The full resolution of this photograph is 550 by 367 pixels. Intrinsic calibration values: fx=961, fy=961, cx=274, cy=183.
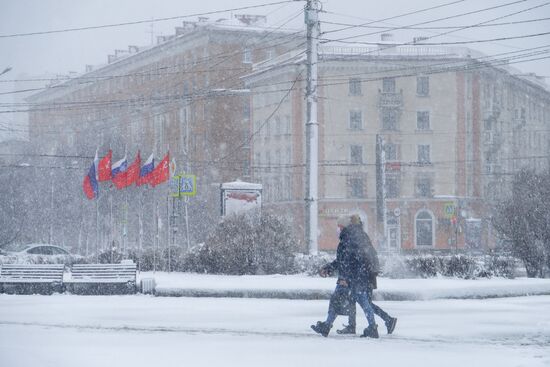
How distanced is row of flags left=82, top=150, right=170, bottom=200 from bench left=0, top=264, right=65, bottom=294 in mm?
8465

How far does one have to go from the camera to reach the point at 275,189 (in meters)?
73.2

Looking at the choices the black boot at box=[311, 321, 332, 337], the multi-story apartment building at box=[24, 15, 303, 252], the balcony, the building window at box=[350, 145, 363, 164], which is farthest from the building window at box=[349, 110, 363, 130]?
the black boot at box=[311, 321, 332, 337]

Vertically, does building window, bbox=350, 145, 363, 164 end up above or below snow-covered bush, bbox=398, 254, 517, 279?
above

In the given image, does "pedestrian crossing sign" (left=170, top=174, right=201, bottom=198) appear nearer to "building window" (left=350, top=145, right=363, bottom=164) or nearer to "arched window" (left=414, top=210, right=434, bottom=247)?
"building window" (left=350, top=145, right=363, bottom=164)

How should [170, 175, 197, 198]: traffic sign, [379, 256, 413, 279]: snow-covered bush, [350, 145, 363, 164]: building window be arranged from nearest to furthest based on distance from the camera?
1. [379, 256, 413, 279]: snow-covered bush
2. [170, 175, 197, 198]: traffic sign
3. [350, 145, 363, 164]: building window

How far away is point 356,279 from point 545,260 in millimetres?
14842

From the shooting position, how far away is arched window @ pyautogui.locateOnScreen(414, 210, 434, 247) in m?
70.1

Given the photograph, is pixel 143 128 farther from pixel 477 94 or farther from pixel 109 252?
pixel 109 252

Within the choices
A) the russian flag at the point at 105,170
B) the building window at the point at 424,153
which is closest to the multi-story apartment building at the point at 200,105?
the building window at the point at 424,153

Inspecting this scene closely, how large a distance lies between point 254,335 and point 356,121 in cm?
5845

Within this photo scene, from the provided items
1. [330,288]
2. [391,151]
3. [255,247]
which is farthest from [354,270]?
[391,151]

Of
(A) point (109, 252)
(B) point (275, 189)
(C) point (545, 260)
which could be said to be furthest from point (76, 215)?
(C) point (545, 260)

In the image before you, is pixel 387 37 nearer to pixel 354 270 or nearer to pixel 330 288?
pixel 330 288

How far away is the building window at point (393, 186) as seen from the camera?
70375 mm
